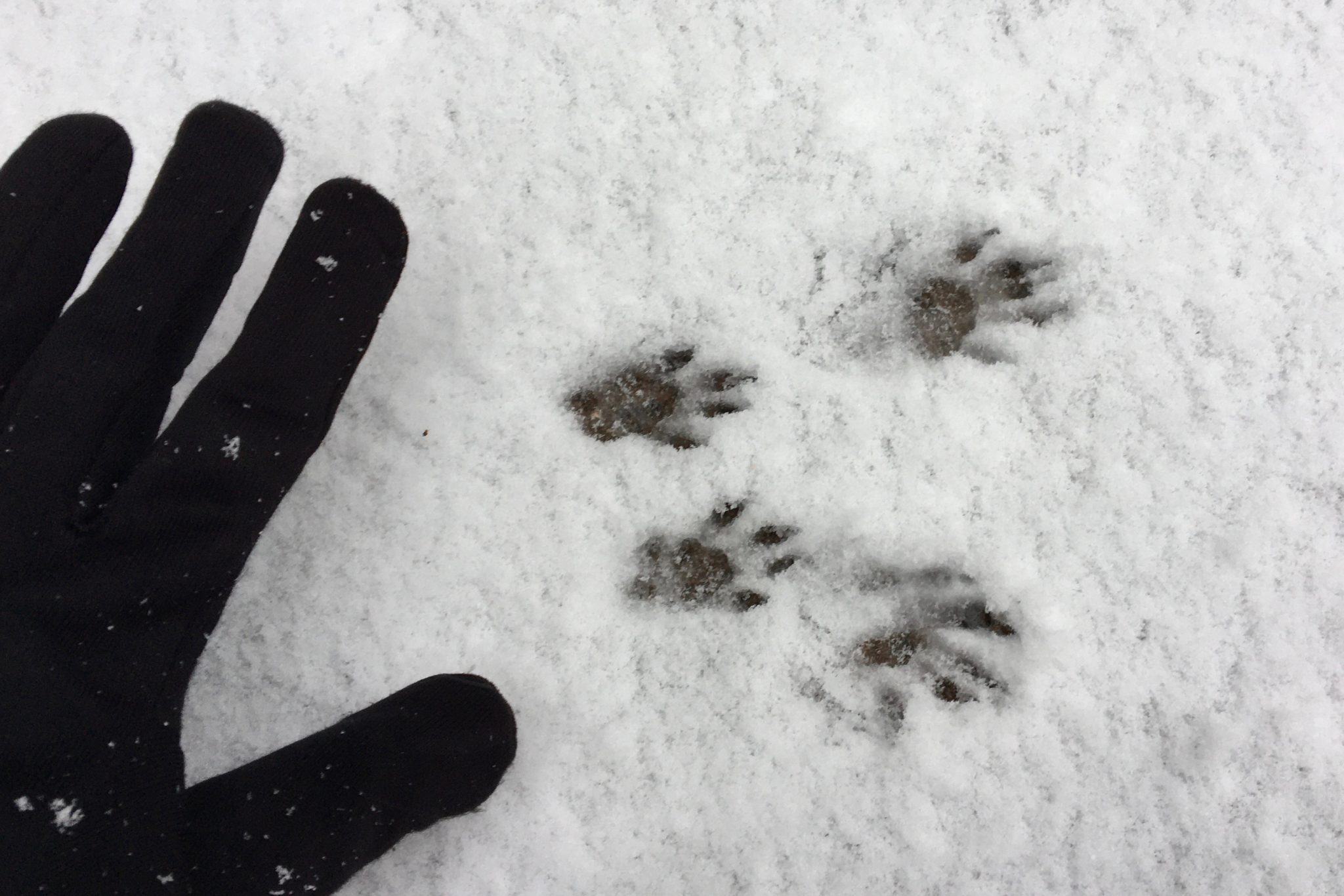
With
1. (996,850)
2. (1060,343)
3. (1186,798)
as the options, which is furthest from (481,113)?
(1186,798)

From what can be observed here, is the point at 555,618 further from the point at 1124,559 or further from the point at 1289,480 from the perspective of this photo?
the point at 1289,480

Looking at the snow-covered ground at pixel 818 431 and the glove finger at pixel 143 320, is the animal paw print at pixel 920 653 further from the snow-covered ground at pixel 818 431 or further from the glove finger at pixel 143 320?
the glove finger at pixel 143 320

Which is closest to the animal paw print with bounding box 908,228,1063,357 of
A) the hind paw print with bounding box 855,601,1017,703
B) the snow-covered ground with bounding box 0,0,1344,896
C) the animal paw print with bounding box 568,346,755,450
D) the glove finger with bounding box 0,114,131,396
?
the snow-covered ground with bounding box 0,0,1344,896

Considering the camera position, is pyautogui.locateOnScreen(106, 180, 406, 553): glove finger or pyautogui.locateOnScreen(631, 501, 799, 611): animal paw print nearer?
pyautogui.locateOnScreen(106, 180, 406, 553): glove finger

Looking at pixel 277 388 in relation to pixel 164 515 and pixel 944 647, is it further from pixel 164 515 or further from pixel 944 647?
pixel 944 647

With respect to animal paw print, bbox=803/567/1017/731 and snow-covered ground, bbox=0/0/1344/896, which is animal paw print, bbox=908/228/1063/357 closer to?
snow-covered ground, bbox=0/0/1344/896

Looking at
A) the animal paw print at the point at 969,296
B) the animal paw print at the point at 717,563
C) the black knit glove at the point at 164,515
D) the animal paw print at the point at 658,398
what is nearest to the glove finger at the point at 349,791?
the black knit glove at the point at 164,515
